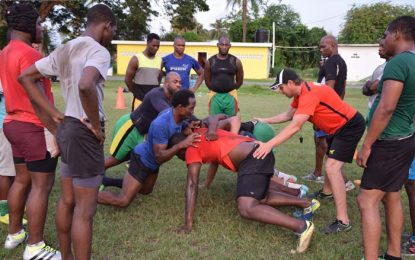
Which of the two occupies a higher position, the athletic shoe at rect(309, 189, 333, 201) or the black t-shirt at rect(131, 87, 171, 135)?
the black t-shirt at rect(131, 87, 171, 135)

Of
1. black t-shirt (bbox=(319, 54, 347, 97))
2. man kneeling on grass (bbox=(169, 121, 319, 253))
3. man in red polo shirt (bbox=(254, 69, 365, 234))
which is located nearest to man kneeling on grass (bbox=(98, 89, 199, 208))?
man kneeling on grass (bbox=(169, 121, 319, 253))

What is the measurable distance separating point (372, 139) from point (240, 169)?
5.20 feet

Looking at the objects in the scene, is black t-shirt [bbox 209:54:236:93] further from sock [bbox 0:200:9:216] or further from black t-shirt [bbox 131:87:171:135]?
sock [bbox 0:200:9:216]

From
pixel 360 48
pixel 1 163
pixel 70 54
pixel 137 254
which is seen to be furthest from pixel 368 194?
pixel 360 48

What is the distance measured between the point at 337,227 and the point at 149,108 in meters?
2.79

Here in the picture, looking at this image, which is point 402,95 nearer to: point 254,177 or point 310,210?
point 254,177

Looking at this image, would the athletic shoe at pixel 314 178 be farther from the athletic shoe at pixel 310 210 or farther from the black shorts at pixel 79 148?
the black shorts at pixel 79 148

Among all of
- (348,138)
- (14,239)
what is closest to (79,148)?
(14,239)

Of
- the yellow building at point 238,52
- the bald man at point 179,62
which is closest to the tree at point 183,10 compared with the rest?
the yellow building at point 238,52

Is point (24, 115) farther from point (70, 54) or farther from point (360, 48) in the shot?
point (360, 48)

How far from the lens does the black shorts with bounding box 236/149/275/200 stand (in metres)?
4.40

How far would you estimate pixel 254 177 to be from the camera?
4461mm

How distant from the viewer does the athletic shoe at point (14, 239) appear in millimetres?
4043

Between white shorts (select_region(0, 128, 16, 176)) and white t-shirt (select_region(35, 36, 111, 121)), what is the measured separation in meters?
1.72
